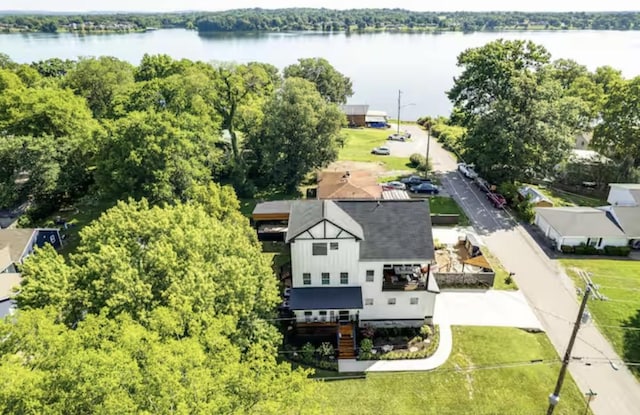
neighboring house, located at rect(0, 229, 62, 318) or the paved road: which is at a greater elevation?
neighboring house, located at rect(0, 229, 62, 318)

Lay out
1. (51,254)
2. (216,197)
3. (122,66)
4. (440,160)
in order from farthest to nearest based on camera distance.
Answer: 1. (122,66)
2. (440,160)
3. (216,197)
4. (51,254)

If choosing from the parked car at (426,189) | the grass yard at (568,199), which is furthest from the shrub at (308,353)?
the grass yard at (568,199)

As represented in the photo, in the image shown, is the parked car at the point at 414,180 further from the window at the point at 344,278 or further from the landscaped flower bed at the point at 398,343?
the window at the point at 344,278

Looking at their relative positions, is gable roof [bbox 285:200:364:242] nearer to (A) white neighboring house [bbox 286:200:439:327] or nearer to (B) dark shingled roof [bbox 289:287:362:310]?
(A) white neighboring house [bbox 286:200:439:327]

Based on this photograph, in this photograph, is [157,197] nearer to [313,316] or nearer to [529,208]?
[313,316]

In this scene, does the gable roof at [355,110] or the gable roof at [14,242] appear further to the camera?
the gable roof at [355,110]

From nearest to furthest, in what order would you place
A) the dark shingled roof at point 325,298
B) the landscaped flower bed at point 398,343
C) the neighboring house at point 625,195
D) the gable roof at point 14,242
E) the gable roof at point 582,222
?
the landscaped flower bed at point 398,343 < the dark shingled roof at point 325,298 < the gable roof at point 14,242 < the gable roof at point 582,222 < the neighboring house at point 625,195

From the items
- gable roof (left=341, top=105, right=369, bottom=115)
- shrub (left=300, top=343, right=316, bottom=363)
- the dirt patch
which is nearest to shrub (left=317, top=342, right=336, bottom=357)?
shrub (left=300, top=343, right=316, bottom=363)

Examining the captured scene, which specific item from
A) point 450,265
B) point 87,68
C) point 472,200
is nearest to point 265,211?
point 450,265
